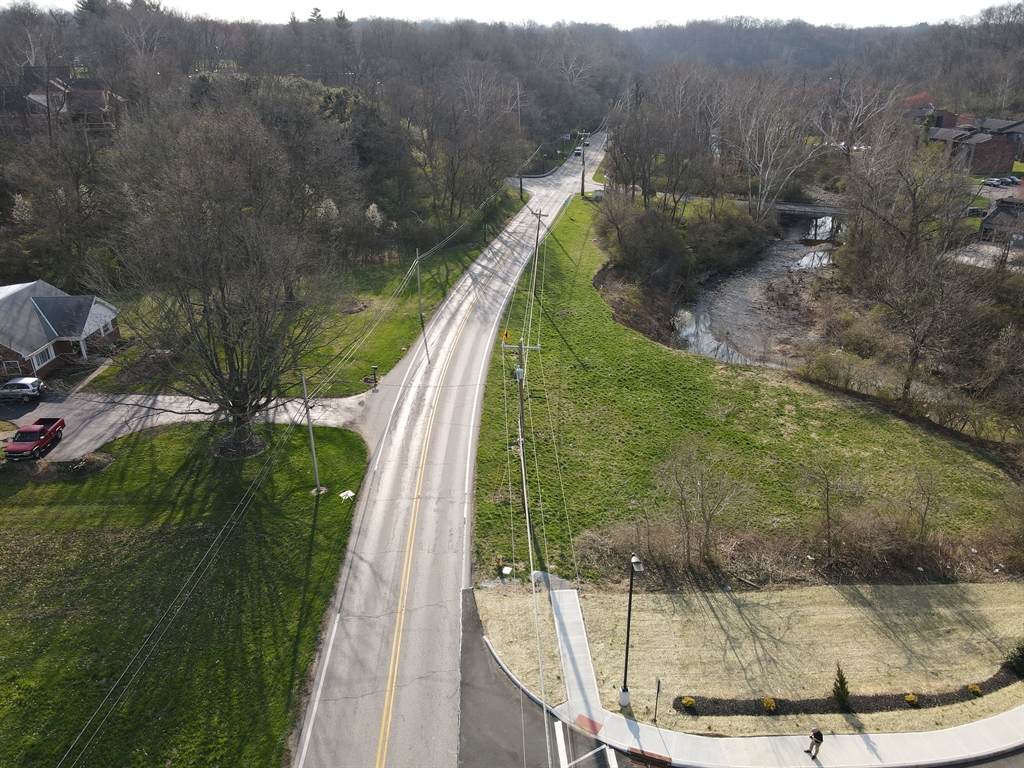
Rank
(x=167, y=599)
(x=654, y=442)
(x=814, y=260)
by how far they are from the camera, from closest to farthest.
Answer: (x=167, y=599)
(x=654, y=442)
(x=814, y=260)

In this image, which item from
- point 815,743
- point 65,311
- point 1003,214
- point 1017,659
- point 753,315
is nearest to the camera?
point 815,743

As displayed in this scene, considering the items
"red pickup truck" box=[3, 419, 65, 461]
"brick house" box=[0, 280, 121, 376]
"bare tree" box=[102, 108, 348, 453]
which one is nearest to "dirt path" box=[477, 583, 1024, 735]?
"bare tree" box=[102, 108, 348, 453]

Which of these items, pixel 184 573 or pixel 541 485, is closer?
pixel 184 573

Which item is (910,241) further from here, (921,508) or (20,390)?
(20,390)

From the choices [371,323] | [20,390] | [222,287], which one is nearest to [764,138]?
[371,323]

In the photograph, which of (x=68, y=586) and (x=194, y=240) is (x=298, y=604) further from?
(x=194, y=240)

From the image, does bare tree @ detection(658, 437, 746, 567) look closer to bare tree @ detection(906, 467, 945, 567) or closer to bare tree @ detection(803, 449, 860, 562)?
bare tree @ detection(803, 449, 860, 562)

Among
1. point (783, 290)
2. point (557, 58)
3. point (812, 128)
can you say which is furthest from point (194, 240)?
point (557, 58)

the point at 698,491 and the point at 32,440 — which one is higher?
the point at 32,440
